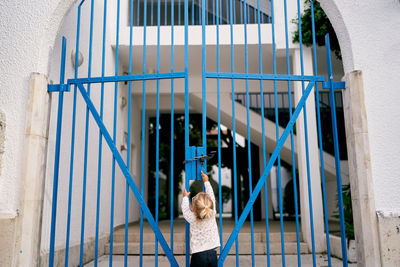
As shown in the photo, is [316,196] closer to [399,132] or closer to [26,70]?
[399,132]

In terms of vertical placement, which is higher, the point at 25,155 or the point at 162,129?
the point at 162,129

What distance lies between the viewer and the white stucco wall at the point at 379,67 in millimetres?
2875

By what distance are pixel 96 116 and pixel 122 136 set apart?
142 inches

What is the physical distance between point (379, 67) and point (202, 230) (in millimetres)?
2166

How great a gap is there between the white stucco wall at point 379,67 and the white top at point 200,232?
143 centimetres

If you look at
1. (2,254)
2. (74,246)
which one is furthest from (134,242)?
(2,254)

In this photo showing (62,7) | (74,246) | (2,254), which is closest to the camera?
(2,254)

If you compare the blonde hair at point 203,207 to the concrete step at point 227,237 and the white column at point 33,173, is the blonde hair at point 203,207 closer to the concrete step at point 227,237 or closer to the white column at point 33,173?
the white column at point 33,173

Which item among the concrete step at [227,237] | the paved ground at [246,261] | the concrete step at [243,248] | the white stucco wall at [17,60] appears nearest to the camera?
the white stucco wall at [17,60]

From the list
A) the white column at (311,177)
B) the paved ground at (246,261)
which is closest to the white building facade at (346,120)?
the paved ground at (246,261)

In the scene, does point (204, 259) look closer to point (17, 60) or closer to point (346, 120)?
point (346, 120)

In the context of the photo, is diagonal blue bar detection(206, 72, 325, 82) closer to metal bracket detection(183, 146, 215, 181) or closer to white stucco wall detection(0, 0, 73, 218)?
metal bracket detection(183, 146, 215, 181)

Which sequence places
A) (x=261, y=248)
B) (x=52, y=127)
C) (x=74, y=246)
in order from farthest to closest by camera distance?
(x=261, y=248), (x=74, y=246), (x=52, y=127)

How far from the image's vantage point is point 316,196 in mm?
5633
